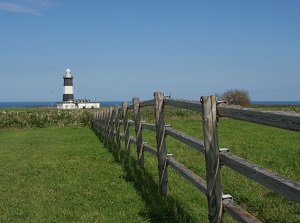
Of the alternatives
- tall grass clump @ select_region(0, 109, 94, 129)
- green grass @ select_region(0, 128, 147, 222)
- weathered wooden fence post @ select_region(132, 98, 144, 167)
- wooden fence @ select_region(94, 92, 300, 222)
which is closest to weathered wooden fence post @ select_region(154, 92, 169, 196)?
wooden fence @ select_region(94, 92, 300, 222)

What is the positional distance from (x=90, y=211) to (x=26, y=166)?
4.99m

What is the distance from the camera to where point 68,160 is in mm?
10773

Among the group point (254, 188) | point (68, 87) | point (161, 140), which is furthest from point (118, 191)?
point (68, 87)

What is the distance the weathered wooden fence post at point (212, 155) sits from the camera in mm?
3898

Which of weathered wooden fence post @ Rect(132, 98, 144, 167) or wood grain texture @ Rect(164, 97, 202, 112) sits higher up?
wood grain texture @ Rect(164, 97, 202, 112)

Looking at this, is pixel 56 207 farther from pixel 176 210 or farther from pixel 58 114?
pixel 58 114

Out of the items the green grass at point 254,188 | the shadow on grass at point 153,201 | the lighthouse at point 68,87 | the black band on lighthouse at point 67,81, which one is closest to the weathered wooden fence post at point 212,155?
the shadow on grass at point 153,201

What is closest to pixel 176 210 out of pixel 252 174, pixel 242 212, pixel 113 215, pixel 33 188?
pixel 113 215

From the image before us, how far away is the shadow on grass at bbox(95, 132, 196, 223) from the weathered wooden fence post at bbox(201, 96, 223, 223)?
0.89 m

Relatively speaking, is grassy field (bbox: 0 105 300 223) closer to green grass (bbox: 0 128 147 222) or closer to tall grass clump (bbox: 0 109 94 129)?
green grass (bbox: 0 128 147 222)

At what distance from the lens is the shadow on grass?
5031 mm

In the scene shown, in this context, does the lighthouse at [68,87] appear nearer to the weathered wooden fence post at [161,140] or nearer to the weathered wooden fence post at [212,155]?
the weathered wooden fence post at [161,140]

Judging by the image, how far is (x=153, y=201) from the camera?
5801 mm

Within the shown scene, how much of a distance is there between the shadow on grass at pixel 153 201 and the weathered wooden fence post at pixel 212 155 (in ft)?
2.92
